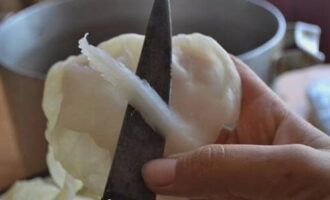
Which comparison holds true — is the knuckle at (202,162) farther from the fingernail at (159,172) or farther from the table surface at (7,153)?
the table surface at (7,153)

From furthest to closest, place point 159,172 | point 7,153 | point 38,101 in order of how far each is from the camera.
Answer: point 7,153 < point 38,101 < point 159,172

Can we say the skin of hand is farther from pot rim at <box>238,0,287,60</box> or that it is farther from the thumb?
pot rim at <box>238,0,287,60</box>

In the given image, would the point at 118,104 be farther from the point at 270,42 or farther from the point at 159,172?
the point at 270,42

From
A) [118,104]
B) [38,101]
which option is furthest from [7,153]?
[118,104]

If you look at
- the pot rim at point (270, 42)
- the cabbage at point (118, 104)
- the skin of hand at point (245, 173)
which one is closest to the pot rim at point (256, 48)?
the pot rim at point (270, 42)

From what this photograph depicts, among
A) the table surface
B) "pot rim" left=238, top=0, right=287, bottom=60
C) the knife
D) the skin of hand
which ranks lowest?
the table surface

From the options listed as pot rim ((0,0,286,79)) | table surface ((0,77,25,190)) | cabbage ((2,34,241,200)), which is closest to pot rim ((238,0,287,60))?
pot rim ((0,0,286,79))

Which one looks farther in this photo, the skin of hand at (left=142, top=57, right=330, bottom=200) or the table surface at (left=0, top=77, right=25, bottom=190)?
the table surface at (left=0, top=77, right=25, bottom=190)
